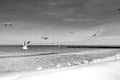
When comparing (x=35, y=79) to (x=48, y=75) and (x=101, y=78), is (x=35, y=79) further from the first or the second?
(x=101, y=78)

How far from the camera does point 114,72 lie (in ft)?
16.1

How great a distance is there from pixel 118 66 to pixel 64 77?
85.5 inches

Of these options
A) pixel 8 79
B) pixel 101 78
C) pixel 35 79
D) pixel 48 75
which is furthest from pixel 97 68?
pixel 8 79

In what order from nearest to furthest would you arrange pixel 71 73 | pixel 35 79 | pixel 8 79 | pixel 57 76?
pixel 35 79 < pixel 57 76 < pixel 71 73 < pixel 8 79

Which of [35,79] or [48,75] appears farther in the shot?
[48,75]

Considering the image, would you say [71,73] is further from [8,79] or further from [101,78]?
[8,79]

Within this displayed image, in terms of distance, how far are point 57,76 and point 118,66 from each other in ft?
7.51

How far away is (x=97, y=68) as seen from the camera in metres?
4.92

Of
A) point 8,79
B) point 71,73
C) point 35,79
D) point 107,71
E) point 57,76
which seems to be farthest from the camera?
point 8,79

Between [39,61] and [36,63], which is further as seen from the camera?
[39,61]

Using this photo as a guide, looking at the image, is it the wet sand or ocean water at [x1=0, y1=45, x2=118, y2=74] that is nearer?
the wet sand

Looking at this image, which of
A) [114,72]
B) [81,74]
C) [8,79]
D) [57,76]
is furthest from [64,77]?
[8,79]

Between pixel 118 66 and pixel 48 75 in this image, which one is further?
pixel 118 66

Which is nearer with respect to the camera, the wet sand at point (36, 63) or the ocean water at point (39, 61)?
the wet sand at point (36, 63)
